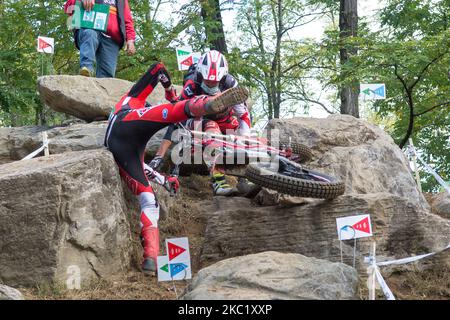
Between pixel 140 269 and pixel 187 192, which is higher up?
pixel 187 192

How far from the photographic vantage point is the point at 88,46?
26.8ft

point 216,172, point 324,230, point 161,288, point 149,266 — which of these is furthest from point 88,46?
point 324,230

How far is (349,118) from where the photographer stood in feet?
29.2

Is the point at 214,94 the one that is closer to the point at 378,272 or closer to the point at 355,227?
the point at 355,227

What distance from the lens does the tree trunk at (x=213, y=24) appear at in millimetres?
11828

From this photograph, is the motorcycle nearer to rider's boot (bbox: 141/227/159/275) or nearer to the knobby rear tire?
the knobby rear tire

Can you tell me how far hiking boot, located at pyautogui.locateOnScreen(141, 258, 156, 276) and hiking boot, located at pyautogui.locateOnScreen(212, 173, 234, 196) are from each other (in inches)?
65.0

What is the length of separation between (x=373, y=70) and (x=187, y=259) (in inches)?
241

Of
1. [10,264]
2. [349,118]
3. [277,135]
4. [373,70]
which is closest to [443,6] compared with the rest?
[373,70]

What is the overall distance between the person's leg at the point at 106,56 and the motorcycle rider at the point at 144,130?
2.49 metres

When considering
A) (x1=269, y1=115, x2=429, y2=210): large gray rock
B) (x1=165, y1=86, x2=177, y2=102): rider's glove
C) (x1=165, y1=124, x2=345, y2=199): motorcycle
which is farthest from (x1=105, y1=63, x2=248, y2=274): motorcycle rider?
(x1=269, y1=115, x2=429, y2=210): large gray rock

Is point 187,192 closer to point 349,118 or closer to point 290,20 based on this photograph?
point 349,118

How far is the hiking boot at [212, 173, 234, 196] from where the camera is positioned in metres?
6.89

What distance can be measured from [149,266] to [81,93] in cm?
371
